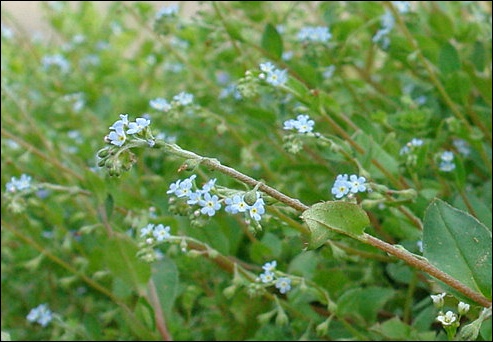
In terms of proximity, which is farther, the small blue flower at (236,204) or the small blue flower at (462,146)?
the small blue flower at (462,146)

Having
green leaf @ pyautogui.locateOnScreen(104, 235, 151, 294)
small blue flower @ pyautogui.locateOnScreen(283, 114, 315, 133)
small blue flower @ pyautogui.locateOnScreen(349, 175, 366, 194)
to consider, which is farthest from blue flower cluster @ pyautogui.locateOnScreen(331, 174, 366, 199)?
green leaf @ pyautogui.locateOnScreen(104, 235, 151, 294)

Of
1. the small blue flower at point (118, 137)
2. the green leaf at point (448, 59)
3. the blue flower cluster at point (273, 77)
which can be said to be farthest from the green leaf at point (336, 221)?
the green leaf at point (448, 59)

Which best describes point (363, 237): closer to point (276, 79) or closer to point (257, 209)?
point (257, 209)

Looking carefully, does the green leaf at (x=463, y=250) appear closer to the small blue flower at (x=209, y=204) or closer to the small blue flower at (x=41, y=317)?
the small blue flower at (x=209, y=204)

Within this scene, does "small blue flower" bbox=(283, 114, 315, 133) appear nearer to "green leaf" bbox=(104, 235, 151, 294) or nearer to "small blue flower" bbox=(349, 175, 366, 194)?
"small blue flower" bbox=(349, 175, 366, 194)

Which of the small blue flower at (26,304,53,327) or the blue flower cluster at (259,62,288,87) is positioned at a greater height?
the blue flower cluster at (259,62,288,87)

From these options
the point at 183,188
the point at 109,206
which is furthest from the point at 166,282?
the point at 183,188

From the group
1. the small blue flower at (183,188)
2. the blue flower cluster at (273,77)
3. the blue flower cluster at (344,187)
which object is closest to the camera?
the small blue flower at (183,188)
